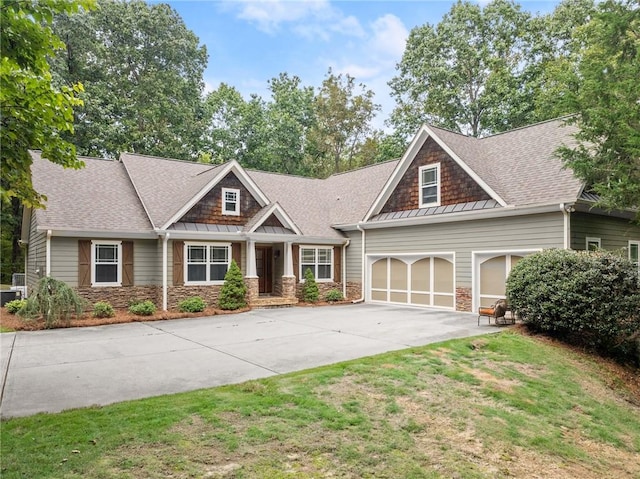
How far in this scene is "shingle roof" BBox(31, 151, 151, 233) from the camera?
14.8 m

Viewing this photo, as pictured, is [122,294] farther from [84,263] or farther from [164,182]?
[164,182]

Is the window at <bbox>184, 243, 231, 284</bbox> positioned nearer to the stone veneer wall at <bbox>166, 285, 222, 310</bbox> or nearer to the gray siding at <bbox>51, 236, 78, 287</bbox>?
the stone veneer wall at <bbox>166, 285, 222, 310</bbox>

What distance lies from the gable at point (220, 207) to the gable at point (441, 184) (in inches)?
216

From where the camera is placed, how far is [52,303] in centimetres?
1252

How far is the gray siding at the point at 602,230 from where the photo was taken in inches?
499

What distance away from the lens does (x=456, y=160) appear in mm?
15578

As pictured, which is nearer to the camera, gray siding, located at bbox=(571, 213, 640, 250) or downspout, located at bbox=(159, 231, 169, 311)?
gray siding, located at bbox=(571, 213, 640, 250)

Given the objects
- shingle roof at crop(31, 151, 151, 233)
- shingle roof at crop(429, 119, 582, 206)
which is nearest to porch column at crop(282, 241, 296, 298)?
shingle roof at crop(31, 151, 151, 233)

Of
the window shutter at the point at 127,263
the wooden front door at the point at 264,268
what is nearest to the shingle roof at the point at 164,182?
the window shutter at the point at 127,263

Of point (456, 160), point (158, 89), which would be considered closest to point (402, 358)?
point (456, 160)

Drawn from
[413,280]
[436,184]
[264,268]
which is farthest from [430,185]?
[264,268]

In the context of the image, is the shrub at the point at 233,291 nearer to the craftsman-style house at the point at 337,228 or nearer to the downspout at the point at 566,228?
the craftsman-style house at the point at 337,228

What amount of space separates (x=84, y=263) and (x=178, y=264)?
3.04 m

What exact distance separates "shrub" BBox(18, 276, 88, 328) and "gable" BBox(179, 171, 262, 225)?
4.78 m
